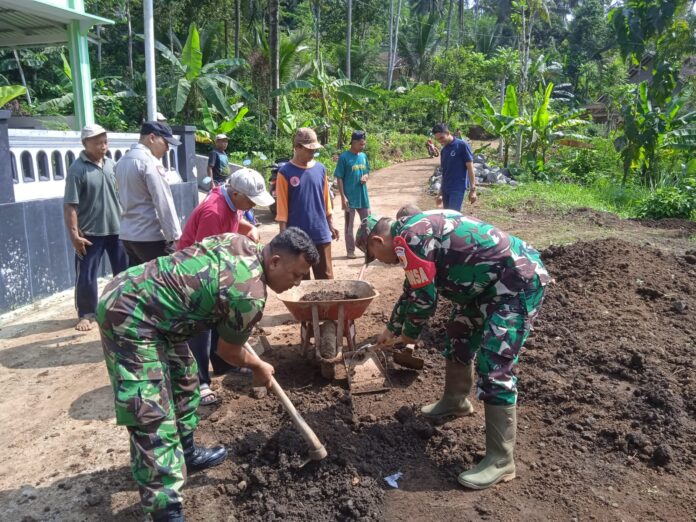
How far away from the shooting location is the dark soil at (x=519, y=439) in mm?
3117

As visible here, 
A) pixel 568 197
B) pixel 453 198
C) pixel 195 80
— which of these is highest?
pixel 195 80

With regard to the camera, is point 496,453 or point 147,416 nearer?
point 147,416

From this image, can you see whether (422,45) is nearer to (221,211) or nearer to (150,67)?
(150,67)

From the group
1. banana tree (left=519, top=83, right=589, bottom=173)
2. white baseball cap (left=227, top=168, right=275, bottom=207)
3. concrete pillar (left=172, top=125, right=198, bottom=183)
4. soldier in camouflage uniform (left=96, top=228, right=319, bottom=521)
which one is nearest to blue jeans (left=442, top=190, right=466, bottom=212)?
concrete pillar (left=172, top=125, right=198, bottom=183)

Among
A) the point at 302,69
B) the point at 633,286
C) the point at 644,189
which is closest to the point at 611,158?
the point at 644,189

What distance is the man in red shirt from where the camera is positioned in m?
3.88

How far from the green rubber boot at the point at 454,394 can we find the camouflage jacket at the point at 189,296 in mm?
1819

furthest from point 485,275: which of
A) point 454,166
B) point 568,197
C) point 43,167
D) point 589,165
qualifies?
point 589,165

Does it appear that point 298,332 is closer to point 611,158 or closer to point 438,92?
point 611,158

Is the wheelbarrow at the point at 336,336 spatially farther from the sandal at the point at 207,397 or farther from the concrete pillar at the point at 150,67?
the concrete pillar at the point at 150,67

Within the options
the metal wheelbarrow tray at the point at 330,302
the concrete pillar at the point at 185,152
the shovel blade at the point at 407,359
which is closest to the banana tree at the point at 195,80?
the concrete pillar at the point at 185,152

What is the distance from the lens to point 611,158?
17.9 metres

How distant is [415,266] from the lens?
Result: 3.10 m

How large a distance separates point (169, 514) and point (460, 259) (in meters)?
1.99
